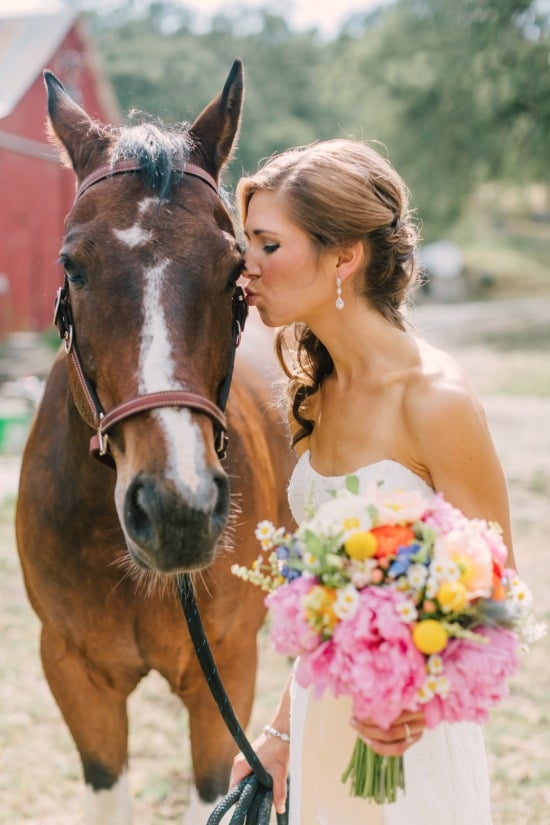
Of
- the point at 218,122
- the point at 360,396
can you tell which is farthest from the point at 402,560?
the point at 218,122

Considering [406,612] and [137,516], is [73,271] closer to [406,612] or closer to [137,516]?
[137,516]

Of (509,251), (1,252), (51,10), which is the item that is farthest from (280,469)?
(509,251)


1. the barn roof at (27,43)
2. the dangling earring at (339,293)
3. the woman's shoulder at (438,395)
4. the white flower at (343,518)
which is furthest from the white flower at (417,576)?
the barn roof at (27,43)

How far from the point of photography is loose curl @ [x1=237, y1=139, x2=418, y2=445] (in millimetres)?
2090

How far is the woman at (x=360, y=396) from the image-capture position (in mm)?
1937

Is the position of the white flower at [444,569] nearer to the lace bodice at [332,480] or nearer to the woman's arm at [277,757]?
the lace bodice at [332,480]

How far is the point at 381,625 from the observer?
149 cm

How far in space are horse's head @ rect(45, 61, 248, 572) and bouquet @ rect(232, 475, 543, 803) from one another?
0.32 m

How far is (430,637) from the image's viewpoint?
1479 millimetres

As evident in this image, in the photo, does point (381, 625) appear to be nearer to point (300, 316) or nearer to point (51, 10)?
point (300, 316)

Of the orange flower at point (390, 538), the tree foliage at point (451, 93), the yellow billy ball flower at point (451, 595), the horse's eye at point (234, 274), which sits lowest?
the yellow billy ball flower at point (451, 595)

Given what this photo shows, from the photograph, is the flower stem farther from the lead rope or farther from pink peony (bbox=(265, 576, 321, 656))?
the lead rope

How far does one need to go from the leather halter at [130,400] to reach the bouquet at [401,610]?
Answer: 0.47 meters

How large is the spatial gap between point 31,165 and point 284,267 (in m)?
17.3
